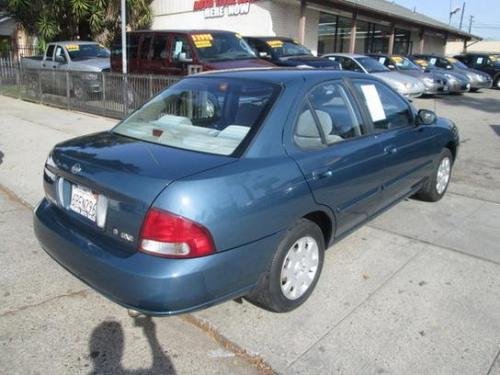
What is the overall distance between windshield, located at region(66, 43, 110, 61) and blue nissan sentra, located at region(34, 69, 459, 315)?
38.4 feet

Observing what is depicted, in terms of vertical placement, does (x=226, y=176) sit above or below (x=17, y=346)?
above

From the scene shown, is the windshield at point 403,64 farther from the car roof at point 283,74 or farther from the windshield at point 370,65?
the car roof at point 283,74

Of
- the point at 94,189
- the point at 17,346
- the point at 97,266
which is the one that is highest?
the point at 94,189

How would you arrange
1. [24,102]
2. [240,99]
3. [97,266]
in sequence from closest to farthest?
[97,266] < [240,99] < [24,102]

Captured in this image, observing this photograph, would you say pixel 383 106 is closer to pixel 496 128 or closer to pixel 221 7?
pixel 496 128

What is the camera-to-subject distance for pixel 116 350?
2.79 metres

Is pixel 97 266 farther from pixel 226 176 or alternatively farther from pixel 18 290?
pixel 18 290

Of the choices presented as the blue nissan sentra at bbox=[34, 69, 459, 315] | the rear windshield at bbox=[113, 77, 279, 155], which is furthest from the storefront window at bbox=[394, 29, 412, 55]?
the rear windshield at bbox=[113, 77, 279, 155]

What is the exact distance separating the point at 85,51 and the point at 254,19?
657 centimetres

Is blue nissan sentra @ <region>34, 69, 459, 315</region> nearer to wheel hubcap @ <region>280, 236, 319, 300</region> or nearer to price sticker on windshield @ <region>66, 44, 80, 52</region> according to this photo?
wheel hubcap @ <region>280, 236, 319, 300</region>

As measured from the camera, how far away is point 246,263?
8.79 feet

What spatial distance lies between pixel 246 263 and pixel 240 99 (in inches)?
45.4

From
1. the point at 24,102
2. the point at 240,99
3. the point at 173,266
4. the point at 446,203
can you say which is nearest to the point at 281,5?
the point at 24,102

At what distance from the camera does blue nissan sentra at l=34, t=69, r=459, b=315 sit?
2.46m
